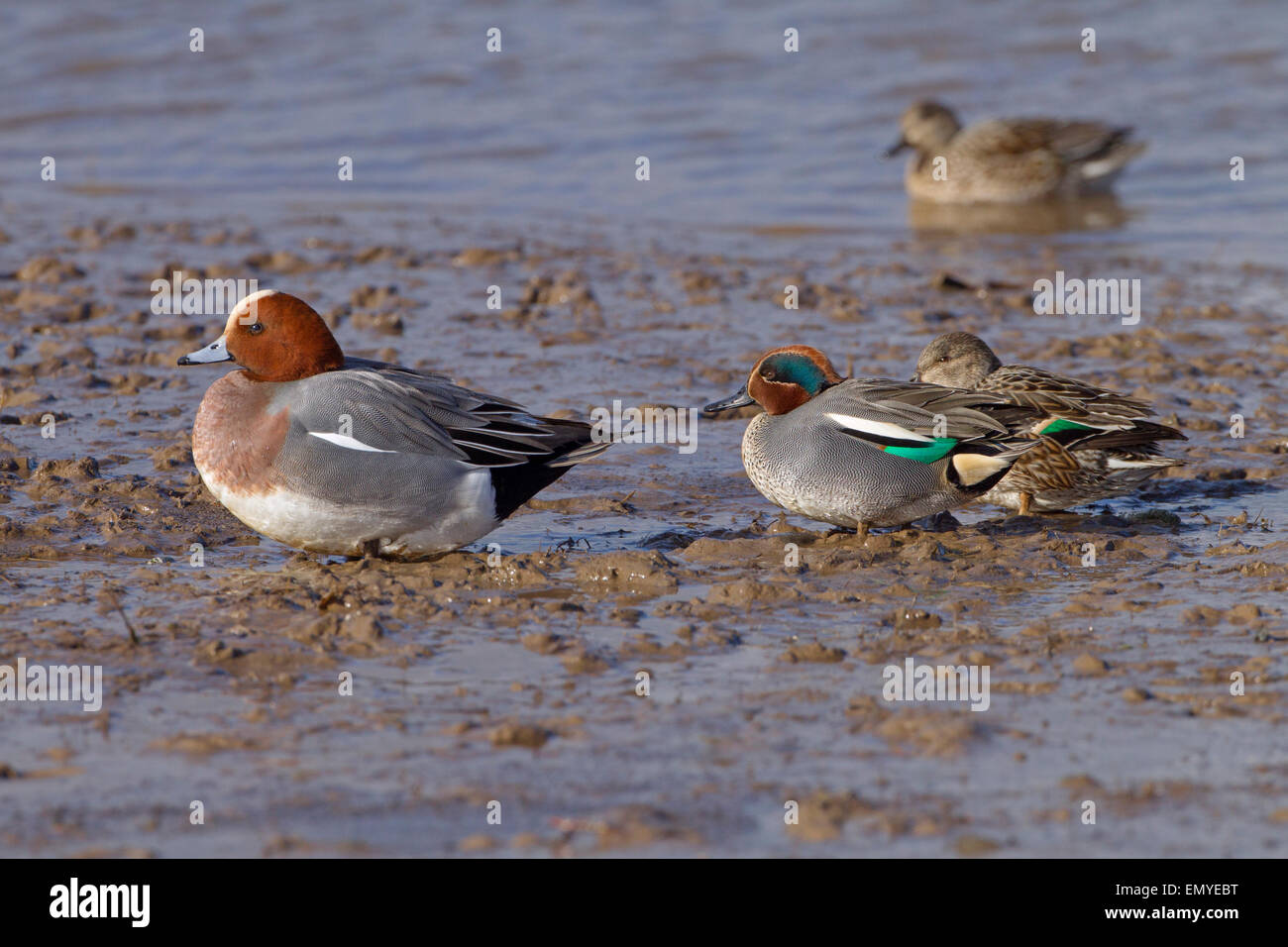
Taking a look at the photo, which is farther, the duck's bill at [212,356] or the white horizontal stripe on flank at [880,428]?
the white horizontal stripe on flank at [880,428]

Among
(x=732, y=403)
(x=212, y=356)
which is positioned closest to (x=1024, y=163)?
(x=732, y=403)

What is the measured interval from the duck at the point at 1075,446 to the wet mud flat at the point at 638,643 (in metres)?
0.12

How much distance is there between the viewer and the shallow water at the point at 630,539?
3.83 m

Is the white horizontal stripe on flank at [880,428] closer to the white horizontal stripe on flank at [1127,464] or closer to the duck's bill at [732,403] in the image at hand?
the duck's bill at [732,403]

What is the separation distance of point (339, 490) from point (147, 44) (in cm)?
1406

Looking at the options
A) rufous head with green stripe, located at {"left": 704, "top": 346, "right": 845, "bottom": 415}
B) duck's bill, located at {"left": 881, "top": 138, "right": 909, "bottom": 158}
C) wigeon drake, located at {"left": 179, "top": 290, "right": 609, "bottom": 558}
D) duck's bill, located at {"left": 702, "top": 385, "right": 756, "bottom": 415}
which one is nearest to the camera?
wigeon drake, located at {"left": 179, "top": 290, "right": 609, "bottom": 558}

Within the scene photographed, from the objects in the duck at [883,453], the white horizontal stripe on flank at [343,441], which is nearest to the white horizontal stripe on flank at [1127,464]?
the duck at [883,453]

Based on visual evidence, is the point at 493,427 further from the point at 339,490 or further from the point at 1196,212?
the point at 1196,212

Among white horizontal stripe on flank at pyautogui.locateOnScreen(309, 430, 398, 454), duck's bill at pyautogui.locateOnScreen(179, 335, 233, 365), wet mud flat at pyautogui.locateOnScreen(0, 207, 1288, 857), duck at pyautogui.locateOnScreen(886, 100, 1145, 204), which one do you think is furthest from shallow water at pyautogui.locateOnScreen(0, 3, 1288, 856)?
duck's bill at pyautogui.locateOnScreen(179, 335, 233, 365)

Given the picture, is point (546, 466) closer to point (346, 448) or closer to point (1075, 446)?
point (346, 448)

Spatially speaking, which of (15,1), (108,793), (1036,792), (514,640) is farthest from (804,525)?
(15,1)

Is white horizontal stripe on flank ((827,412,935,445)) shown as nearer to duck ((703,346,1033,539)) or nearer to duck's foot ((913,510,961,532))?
duck ((703,346,1033,539))

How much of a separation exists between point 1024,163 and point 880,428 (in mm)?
8124

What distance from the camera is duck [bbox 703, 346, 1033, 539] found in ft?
19.3
